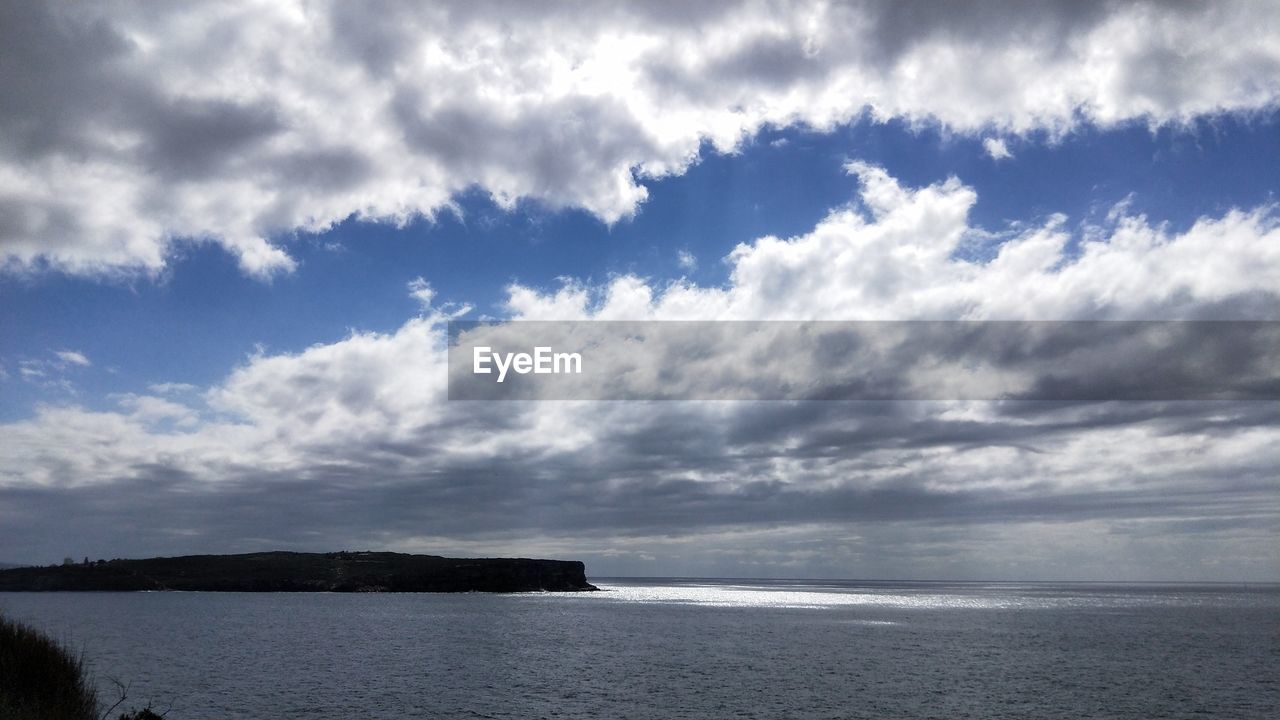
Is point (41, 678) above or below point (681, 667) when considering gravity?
above

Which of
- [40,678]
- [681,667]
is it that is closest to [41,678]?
[40,678]

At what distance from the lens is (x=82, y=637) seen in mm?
107812

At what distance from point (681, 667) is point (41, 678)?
55884mm

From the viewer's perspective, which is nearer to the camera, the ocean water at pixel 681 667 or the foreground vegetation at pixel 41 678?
the foreground vegetation at pixel 41 678

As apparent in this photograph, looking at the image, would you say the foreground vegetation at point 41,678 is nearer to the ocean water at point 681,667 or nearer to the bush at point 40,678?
the bush at point 40,678

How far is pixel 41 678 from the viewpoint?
37125 millimetres

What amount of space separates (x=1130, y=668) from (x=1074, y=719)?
33.1m

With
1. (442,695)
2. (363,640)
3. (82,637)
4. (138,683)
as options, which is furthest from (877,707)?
(82,637)

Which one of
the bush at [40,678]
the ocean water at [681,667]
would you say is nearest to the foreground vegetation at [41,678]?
the bush at [40,678]

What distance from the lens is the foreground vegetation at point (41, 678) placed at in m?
35.1

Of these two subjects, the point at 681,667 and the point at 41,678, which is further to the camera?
the point at 681,667

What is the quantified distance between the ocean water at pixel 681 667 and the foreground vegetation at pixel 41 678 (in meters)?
4.25

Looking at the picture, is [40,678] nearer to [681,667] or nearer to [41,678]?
[41,678]

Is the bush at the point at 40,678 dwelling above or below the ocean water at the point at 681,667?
above
